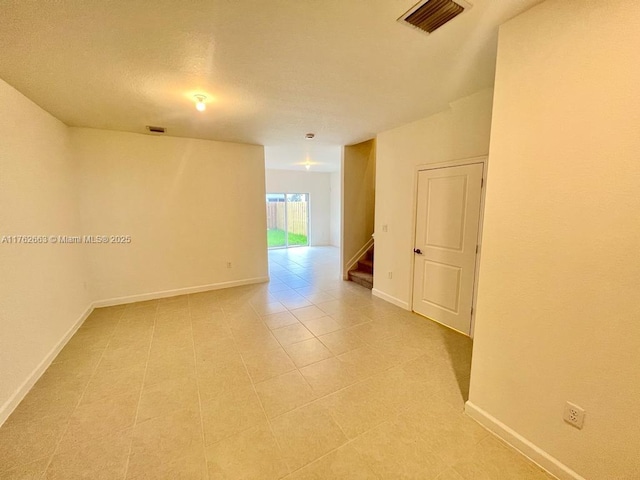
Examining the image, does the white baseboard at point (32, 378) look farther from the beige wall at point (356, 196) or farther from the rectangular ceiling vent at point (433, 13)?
the beige wall at point (356, 196)

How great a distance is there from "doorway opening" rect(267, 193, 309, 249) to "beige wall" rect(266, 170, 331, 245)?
0.21m

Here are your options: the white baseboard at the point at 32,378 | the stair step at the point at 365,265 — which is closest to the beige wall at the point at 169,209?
the white baseboard at the point at 32,378

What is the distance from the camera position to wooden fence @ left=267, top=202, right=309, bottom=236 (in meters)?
8.72

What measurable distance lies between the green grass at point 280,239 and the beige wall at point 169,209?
3.94 m

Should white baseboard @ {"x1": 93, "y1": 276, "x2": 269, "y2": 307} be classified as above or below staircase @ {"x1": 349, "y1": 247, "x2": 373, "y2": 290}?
below

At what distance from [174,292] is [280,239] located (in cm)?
483

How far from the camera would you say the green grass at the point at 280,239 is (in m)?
8.91

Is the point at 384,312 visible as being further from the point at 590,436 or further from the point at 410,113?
the point at 410,113

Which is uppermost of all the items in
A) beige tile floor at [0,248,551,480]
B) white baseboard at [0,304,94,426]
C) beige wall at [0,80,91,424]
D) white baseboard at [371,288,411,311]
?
beige wall at [0,80,91,424]

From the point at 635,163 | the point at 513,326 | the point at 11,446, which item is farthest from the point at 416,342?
the point at 11,446

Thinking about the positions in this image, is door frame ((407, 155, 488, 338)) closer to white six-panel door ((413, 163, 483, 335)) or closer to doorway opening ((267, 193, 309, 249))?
white six-panel door ((413, 163, 483, 335))

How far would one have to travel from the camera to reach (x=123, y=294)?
13.0ft

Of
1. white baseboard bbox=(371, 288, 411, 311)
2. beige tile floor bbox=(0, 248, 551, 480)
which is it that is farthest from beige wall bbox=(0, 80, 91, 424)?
white baseboard bbox=(371, 288, 411, 311)

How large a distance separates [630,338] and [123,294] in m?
5.25
